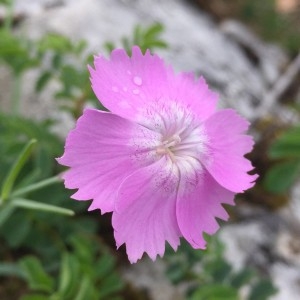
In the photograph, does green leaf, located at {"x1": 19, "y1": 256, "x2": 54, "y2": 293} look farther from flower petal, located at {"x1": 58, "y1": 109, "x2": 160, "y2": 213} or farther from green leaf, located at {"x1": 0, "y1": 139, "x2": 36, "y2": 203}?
flower petal, located at {"x1": 58, "y1": 109, "x2": 160, "y2": 213}

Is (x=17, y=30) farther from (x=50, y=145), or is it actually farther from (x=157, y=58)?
(x=157, y=58)

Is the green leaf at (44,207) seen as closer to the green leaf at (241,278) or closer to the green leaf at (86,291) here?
the green leaf at (86,291)

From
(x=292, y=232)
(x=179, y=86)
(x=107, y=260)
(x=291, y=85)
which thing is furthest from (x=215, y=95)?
(x=291, y=85)

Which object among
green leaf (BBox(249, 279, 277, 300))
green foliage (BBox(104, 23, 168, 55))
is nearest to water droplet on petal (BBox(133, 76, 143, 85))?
green foliage (BBox(104, 23, 168, 55))

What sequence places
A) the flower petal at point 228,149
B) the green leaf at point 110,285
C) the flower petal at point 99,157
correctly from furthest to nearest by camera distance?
the green leaf at point 110,285 → the flower petal at point 228,149 → the flower petal at point 99,157

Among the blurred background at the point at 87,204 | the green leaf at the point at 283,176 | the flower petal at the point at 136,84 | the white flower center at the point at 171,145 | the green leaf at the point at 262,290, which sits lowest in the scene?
the blurred background at the point at 87,204

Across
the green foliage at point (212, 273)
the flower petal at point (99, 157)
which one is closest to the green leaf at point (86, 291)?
the green foliage at point (212, 273)

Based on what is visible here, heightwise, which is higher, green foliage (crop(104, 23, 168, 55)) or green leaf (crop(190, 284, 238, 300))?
green foliage (crop(104, 23, 168, 55))
